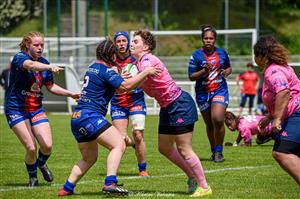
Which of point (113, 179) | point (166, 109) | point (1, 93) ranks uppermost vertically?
point (166, 109)

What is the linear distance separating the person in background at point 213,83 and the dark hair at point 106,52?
4.40 metres

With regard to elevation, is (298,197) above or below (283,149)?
below

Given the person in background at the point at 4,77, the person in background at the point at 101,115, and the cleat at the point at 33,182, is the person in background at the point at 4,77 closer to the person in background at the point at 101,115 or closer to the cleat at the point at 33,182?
the cleat at the point at 33,182

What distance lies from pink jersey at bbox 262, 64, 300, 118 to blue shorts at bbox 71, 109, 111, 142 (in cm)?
189

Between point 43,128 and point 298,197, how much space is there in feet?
11.2

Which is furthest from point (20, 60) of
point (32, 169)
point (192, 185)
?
point (192, 185)

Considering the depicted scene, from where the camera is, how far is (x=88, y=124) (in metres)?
A: 10.1

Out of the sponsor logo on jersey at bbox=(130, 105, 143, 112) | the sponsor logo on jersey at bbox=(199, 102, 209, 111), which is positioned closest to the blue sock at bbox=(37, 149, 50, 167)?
the sponsor logo on jersey at bbox=(130, 105, 143, 112)

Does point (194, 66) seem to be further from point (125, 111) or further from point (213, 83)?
point (125, 111)

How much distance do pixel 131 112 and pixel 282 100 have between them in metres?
4.31

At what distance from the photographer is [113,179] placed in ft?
32.8

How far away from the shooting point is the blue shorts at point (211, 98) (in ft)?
48.1

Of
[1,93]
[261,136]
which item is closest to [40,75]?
[261,136]

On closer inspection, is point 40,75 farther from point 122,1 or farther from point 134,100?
point 122,1
